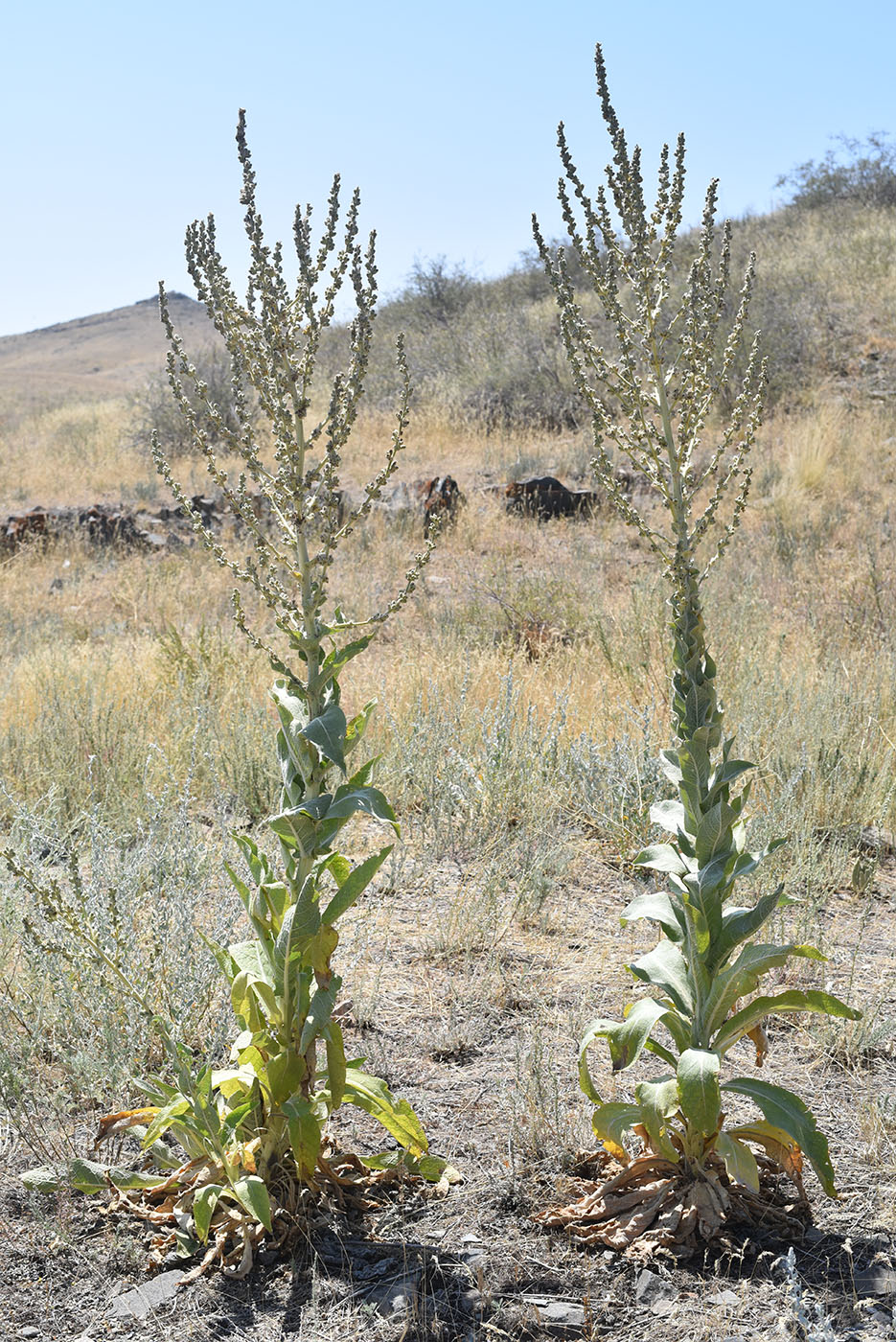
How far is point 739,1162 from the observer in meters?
2.00

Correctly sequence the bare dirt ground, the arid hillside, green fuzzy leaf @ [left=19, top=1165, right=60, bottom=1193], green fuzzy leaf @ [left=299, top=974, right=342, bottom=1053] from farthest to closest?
the arid hillside, green fuzzy leaf @ [left=19, top=1165, right=60, bottom=1193], green fuzzy leaf @ [left=299, top=974, right=342, bottom=1053], the bare dirt ground

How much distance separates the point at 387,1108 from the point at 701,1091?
0.65 metres

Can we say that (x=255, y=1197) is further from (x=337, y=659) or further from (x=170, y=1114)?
(x=337, y=659)

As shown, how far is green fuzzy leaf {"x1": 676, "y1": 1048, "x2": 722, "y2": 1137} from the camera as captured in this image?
1920 mm

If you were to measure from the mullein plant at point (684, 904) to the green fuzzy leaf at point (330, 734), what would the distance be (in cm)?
68

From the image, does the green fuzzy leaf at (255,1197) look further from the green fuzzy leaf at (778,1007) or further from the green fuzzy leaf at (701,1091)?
the green fuzzy leaf at (778,1007)

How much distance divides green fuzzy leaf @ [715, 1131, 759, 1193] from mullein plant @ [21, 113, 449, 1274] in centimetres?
61

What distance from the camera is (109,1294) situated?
2.05 meters

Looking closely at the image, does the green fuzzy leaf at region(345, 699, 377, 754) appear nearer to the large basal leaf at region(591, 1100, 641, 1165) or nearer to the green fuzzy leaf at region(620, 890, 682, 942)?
the green fuzzy leaf at region(620, 890, 682, 942)

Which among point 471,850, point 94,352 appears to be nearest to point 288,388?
point 471,850

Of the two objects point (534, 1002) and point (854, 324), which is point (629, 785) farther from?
point (854, 324)

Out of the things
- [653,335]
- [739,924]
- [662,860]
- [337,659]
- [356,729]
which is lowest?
[739,924]

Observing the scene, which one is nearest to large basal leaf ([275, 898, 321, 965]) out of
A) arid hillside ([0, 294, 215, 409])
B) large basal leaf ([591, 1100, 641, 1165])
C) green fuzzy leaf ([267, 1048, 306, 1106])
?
green fuzzy leaf ([267, 1048, 306, 1106])

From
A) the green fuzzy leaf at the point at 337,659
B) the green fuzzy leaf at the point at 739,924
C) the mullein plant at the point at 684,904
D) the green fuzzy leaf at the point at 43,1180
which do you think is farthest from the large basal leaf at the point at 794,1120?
the green fuzzy leaf at the point at 43,1180
